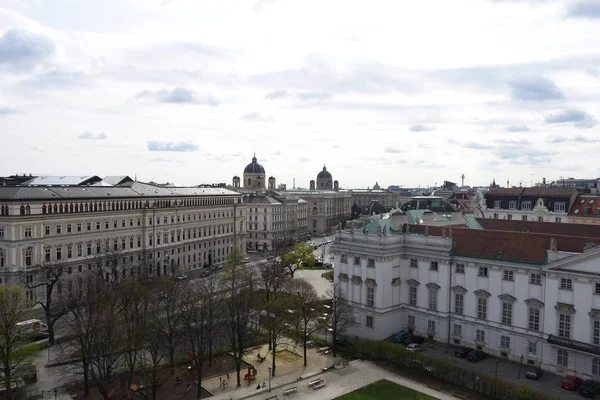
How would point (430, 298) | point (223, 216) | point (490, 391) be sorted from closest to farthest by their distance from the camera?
point (490, 391) → point (430, 298) → point (223, 216)

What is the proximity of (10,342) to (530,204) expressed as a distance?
308 ft

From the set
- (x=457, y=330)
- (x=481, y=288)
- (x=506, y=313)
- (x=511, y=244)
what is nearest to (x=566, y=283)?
(x=511, y=244)

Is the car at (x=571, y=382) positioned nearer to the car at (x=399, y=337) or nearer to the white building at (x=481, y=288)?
the white building at (x=481, y=288)

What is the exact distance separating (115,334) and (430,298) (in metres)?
35.8

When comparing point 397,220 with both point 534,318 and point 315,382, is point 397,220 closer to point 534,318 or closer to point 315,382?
point 534,318

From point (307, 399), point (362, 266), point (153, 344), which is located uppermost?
point (362, 266)

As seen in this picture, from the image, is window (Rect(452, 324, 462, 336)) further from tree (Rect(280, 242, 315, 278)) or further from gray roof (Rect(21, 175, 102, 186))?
gray roof (Rect(21, 175, 102, 186))

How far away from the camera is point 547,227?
2744 inches

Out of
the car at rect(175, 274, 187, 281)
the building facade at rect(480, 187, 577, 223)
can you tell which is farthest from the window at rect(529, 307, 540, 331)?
the car at rect(175, 274, 187, 281)

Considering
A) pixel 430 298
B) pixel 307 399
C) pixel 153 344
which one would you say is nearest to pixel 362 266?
pixel 430 298

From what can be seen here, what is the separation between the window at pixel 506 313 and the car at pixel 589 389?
386 inches

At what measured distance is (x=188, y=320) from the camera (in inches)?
2073

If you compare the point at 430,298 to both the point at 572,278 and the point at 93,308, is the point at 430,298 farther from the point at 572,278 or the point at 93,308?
the point at 93,308

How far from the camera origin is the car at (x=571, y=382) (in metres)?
48.2
